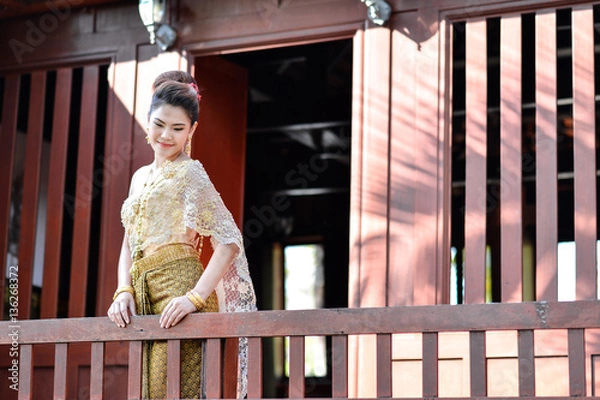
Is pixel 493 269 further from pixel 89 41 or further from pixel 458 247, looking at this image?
pixel 89 41

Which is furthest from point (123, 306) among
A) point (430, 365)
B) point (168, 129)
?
point (430, 365)

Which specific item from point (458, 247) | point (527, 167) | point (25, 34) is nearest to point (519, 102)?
point (25, 34)

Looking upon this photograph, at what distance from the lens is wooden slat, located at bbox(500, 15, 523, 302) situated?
5.29 metres

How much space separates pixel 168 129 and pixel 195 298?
0.68 metres

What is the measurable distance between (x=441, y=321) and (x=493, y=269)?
6916 mm

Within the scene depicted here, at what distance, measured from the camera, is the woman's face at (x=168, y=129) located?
4.34 m

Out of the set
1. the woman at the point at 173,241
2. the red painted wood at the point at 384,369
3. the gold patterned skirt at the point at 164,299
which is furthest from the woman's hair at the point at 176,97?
the red painted wood at the point at 384,369

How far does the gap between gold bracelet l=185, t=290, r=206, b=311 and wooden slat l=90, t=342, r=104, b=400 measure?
0.42 metres

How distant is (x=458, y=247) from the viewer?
1059cm

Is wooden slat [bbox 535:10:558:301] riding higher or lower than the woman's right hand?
higher

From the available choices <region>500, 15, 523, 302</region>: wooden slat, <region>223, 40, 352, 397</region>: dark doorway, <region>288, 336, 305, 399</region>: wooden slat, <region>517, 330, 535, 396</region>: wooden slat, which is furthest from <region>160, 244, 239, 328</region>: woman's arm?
<region>223, 40, 352, 397</region>: dark doorway

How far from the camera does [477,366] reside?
3.72 meters

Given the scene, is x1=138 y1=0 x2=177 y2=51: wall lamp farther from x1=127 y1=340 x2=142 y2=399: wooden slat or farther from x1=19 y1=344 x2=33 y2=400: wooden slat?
x1=127 y1=340 x2=142 y2=399: wooden slat

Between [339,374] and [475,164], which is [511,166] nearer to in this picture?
[475,164]
